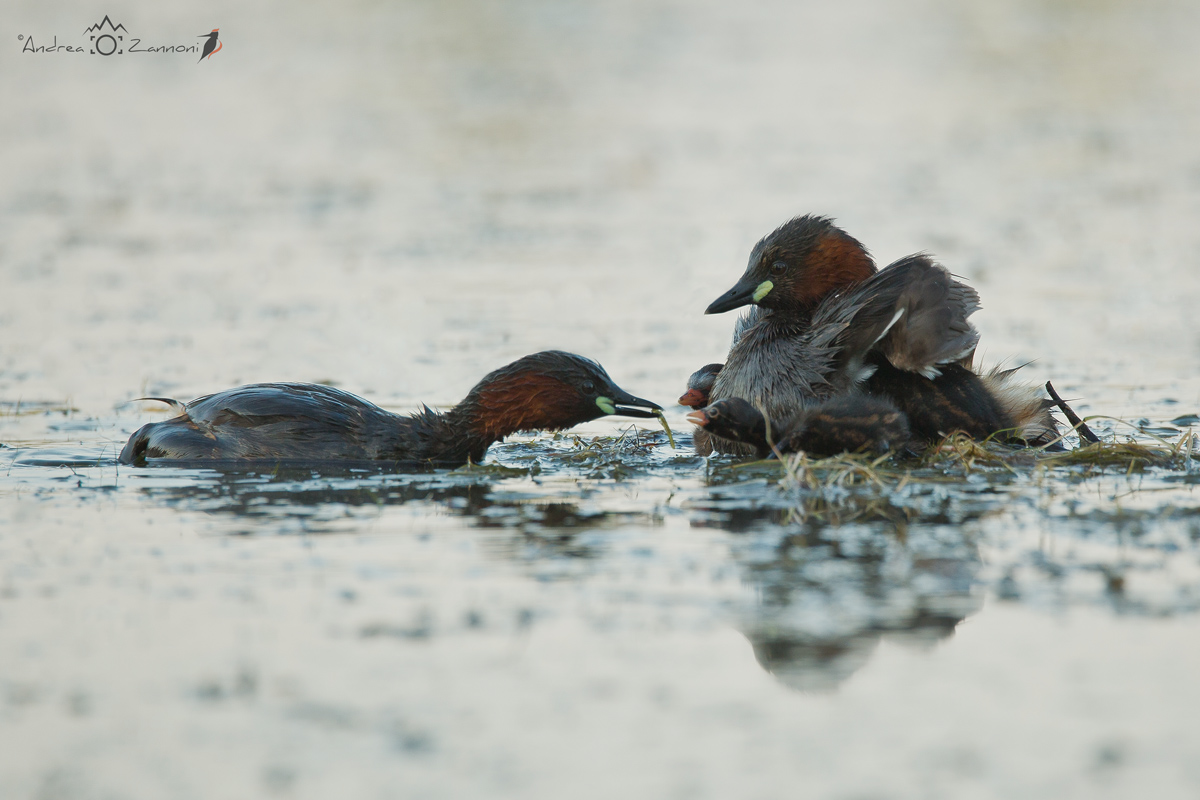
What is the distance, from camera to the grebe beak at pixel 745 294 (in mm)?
8273

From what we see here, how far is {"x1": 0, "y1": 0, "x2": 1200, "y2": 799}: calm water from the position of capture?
4094 millimetres

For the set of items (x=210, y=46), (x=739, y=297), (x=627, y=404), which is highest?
(x=210, y=46)

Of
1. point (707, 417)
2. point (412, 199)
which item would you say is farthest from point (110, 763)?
point (412, 199)

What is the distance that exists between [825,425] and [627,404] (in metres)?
1.16

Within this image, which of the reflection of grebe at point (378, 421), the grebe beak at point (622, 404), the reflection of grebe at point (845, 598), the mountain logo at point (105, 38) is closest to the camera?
the reflection of grebe at point (845, 598)

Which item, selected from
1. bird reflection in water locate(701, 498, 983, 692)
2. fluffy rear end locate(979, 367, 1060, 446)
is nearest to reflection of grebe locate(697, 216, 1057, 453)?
fluffy rear end locate(979, 367, 1060, 446)

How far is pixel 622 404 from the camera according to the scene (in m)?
7.73

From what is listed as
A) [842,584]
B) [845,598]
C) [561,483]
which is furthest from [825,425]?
[845,598]

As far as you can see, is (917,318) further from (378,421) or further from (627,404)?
(378,421)

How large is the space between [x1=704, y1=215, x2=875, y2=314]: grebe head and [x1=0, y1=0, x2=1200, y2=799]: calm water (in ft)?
3.17

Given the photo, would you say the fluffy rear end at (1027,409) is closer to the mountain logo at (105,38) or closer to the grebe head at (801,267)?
the grebe head at (801,267)

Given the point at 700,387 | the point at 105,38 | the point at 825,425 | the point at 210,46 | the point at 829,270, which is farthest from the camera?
the point at 105,38

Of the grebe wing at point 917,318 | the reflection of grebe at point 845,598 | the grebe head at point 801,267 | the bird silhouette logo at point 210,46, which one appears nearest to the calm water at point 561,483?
the reflection of grebe at point 845,598

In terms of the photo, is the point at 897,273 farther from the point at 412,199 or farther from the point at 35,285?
the point at 412,199
